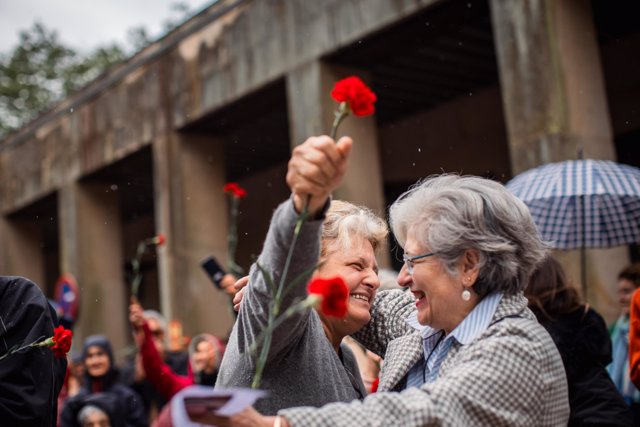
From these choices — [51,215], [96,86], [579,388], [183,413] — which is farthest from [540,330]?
[51,215]

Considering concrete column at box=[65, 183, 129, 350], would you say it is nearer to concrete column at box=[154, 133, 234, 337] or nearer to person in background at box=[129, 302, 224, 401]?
concrete column at box=[154, 133, 234, 337]

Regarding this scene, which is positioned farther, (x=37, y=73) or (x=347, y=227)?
(x=37, y=73)

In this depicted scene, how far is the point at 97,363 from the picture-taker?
7375 millimetres

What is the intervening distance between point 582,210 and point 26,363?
3.89m

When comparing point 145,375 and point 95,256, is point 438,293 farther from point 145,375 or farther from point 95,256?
point 95,256

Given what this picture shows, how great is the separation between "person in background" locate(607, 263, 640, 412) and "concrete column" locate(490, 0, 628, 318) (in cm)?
179

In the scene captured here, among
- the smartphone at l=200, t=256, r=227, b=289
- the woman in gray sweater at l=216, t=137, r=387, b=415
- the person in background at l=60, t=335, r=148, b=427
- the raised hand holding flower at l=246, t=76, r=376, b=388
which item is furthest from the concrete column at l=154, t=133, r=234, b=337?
the raised hand holding flower at l=246, t=76, r=376, b=388

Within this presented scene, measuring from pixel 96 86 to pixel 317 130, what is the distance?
21.4 feet

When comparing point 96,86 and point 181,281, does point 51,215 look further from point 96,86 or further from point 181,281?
point 181,281

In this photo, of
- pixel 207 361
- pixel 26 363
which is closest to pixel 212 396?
pixel 26 363

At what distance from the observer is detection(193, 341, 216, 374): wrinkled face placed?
7297mm

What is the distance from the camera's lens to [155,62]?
13.9 meters

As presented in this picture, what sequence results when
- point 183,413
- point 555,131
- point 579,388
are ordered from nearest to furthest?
1. point 183,413
2. point 579,388
3. point 555,131

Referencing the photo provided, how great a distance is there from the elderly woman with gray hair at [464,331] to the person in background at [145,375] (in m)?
6.15
